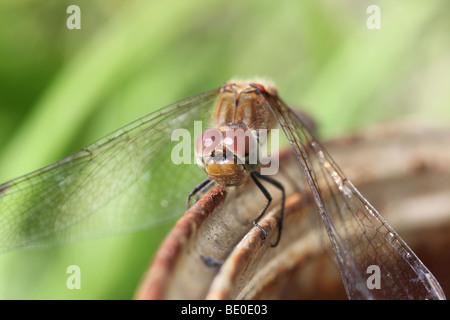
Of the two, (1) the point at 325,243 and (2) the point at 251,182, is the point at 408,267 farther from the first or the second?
(2) the point at 251,182

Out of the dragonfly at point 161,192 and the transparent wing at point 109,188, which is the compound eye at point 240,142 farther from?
the transparent wing at point 109,188

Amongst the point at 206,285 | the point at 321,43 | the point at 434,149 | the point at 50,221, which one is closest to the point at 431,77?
the point at 321,43

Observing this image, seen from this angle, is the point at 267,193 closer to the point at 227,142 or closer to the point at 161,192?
the point at 227,142
